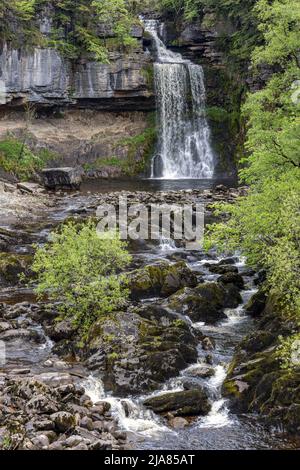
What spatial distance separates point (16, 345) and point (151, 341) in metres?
4.37

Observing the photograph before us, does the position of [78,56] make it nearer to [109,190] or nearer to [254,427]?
[109,190]

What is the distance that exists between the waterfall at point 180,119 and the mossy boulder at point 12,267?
30298 mm

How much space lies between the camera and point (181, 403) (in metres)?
13.2

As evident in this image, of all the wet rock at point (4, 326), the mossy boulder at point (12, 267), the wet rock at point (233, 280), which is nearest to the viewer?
the wet rock at point (4, 326)

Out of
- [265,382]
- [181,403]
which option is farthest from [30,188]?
[265,382]

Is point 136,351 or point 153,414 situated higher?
point 136,351

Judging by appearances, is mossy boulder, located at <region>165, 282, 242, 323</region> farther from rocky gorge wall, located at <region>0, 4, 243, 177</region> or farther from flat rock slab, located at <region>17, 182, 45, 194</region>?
rocky gorge wall, located at <region>0, 4, 243, 177</region>

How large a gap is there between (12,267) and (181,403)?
40.9 feet

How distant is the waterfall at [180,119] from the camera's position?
5338 centimetres

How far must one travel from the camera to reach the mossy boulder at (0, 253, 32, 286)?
22.9 meters

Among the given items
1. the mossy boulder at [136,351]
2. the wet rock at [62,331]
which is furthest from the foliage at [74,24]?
the mossy boulder at [136,351]

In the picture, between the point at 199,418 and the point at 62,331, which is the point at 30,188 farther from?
the point at 199,418

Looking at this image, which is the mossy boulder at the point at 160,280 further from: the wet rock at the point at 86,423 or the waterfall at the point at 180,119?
the waterfall at the point at 180,119
